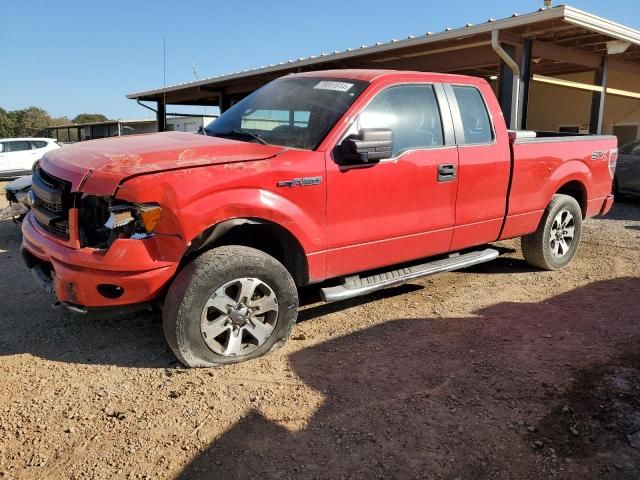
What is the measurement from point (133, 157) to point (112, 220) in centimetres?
46

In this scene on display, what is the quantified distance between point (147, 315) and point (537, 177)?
3.92 meters

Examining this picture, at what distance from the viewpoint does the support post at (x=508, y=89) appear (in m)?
9.80

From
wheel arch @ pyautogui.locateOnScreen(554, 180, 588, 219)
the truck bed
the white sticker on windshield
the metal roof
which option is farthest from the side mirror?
the metal roof

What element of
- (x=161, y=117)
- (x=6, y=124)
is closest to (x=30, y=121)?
(x=6, y=124)

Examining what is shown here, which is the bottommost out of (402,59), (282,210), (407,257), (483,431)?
(483,431)

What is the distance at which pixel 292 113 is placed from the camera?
14.3 feet

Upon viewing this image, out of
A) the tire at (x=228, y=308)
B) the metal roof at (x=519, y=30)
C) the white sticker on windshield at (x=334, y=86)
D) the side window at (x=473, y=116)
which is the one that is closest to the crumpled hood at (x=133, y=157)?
the tire at (x=228, y=308)

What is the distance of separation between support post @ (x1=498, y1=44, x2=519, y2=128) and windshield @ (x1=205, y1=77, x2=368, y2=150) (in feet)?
20.5

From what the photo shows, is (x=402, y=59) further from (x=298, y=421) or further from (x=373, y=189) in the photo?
(x=298, y=421)

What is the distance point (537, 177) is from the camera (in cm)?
531

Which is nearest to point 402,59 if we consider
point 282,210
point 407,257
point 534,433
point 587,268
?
point 587,268

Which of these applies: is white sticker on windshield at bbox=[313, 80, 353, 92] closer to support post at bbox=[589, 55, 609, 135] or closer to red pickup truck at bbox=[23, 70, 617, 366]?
red pickup truck at bbox=[23, 70, 617, 366]

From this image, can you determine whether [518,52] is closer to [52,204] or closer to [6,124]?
[52,204]

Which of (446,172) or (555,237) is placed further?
(555,237)
